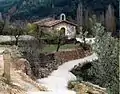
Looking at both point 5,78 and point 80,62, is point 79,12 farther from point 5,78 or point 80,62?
point 5,78

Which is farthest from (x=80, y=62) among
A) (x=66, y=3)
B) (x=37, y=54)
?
(x=66, y=3)

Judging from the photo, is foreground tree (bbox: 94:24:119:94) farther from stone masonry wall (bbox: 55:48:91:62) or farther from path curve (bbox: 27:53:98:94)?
stone masonry wall (bbox: 55:48:91:62)

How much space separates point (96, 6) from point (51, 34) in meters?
18.8

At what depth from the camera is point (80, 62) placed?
85.0ft

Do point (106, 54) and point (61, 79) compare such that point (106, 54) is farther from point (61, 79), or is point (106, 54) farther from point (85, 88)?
point (61, 79)

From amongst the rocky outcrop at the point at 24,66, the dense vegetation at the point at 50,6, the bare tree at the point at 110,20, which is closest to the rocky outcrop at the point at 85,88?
the rocky outcrop at the point at 24,66

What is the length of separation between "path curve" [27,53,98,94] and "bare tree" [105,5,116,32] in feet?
41.4

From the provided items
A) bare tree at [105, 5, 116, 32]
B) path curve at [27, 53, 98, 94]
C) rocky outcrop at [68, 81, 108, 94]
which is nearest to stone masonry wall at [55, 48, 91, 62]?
path curve at [27, 53, 98, 94]

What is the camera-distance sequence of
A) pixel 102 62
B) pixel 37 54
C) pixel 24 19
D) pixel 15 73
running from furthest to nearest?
pixel 24 19, pixel 37 54, pixel 15 73, pixel 102 62

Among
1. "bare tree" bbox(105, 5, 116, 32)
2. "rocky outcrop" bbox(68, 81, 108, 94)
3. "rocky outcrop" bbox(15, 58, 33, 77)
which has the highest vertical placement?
"bare tree" bbox(105, 5, 116, 32)

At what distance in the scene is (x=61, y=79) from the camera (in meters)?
19.8

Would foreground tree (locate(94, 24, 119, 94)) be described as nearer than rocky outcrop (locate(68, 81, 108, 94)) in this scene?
Yes

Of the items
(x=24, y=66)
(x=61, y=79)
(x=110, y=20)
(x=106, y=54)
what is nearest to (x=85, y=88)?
(x=106, y=54)

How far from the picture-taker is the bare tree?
128 ft
